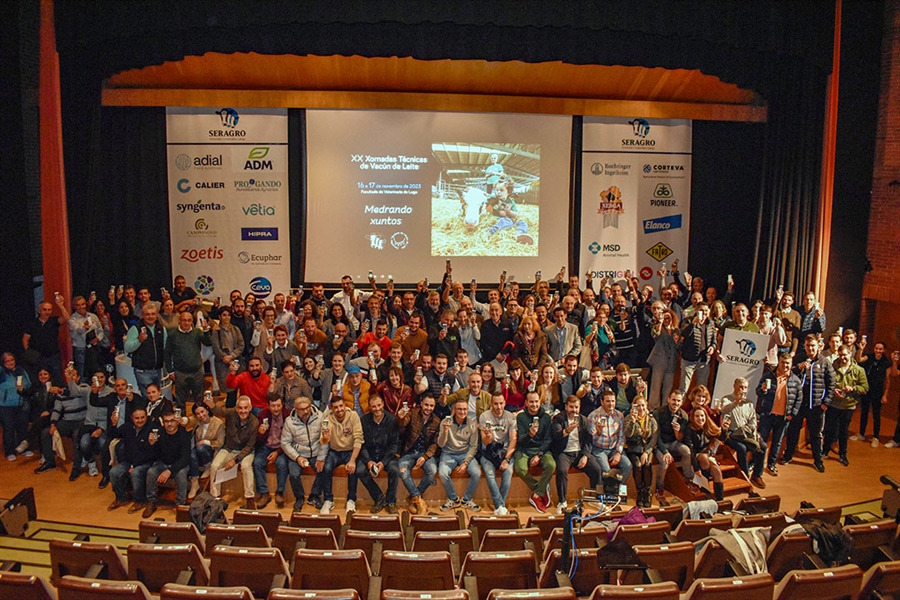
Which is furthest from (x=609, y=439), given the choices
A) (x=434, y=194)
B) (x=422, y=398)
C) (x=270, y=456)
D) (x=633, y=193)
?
(x=633, y=193)

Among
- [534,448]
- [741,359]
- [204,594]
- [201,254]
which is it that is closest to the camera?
[204,594]

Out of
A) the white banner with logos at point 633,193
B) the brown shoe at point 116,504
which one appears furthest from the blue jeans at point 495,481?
the white banner with logos at point 633,193

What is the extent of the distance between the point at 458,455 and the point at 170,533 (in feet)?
9.20

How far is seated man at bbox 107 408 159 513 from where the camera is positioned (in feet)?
20.4

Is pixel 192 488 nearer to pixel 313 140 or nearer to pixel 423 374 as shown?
pixel 423 374

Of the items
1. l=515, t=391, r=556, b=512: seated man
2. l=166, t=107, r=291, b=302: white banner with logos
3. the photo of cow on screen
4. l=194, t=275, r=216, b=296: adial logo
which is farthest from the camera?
the photo of cow on screen

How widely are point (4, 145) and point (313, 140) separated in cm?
415

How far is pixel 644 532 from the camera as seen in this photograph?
4590 mm

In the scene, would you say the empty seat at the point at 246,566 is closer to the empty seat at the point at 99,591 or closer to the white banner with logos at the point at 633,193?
the empty seat at the point at 99,591

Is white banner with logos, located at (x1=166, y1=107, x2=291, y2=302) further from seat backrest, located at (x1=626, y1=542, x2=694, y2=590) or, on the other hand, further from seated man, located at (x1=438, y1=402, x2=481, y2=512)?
seat backrest, located at (x1=626, y1=542, x2=694, y2=590)

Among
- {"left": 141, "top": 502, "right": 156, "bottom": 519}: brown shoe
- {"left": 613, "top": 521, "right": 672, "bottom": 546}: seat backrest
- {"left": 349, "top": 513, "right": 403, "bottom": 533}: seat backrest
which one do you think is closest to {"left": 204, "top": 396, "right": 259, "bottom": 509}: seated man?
{"left": 141, "top": 502, "right": 156, "bottom": 519}: brown shoe

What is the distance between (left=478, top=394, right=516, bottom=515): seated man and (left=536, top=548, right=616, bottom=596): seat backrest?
225 centimetres

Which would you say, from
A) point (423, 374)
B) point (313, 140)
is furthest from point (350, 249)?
point (423, 374)

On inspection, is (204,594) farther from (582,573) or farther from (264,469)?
(264,469)
